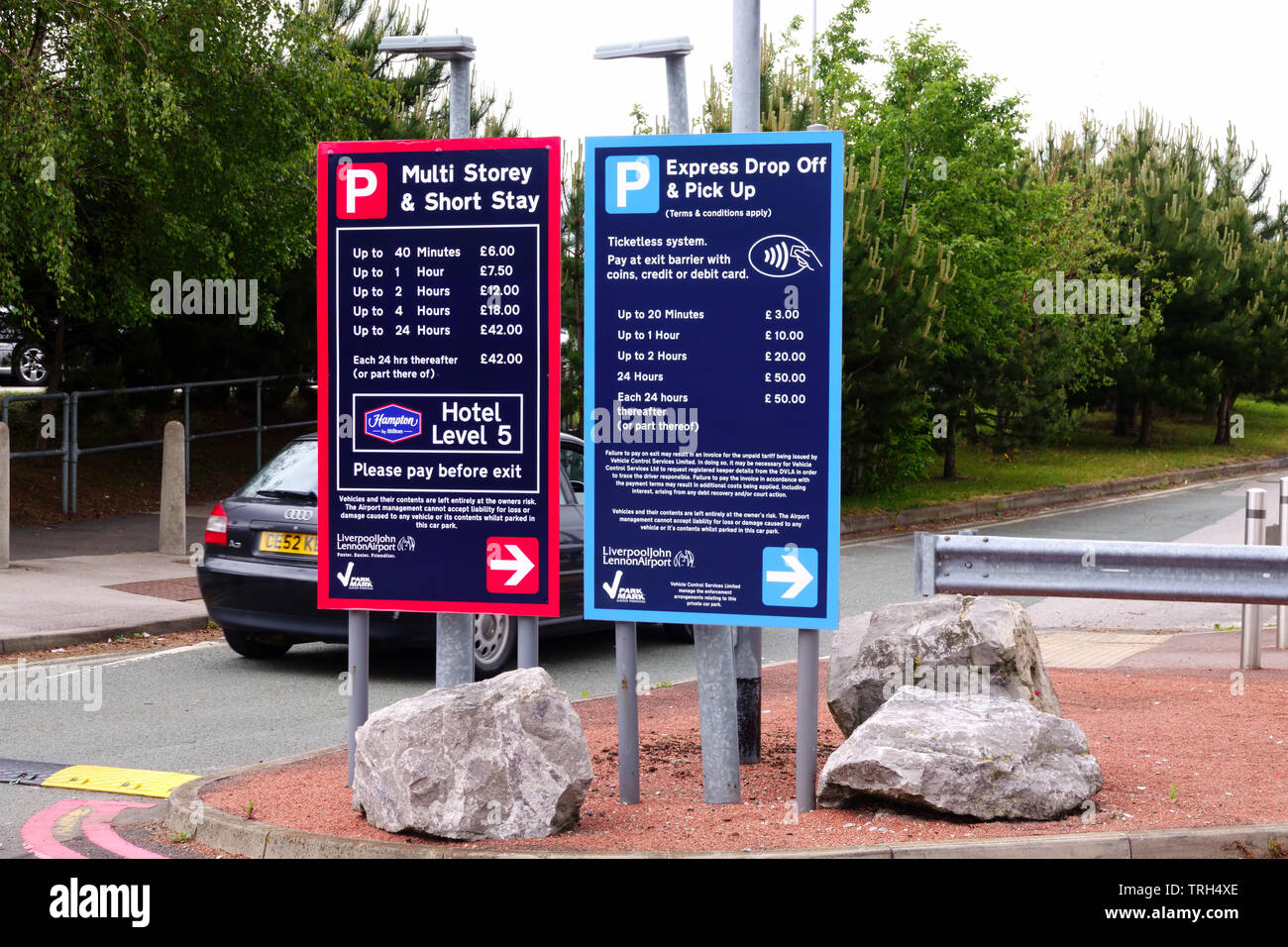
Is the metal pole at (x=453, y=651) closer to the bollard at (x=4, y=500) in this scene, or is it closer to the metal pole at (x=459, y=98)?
the metal pole at (x=459, y=98)

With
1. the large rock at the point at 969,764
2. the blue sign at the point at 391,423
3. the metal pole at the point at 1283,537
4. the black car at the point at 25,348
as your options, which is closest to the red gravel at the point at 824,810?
the large rock at the point at 969,764

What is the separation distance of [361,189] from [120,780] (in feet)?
10.0

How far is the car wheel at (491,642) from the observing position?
9.55 m

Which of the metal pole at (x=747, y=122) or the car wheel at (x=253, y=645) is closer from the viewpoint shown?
the metal pole at (x=747, y=122)

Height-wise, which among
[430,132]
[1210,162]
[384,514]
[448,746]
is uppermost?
[1210,162]

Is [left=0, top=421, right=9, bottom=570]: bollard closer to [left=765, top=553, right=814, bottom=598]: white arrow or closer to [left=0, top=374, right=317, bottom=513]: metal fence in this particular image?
[left=0, top=374, right=317, bottom=513]: metal fence

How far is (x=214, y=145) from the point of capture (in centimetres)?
1612

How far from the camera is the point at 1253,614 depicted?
32.5 ft

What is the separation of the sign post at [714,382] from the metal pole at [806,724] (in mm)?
111

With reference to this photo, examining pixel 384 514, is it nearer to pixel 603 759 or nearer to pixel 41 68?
pixel 603 759

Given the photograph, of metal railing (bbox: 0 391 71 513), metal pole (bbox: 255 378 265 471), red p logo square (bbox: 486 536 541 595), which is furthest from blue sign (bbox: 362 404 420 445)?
metal pole (bbox: 255 378 265 471)

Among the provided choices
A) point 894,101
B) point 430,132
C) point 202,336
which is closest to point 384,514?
point 202,336

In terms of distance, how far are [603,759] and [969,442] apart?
85.7ft

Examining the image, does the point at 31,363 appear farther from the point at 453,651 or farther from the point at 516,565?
the point at 516,565
